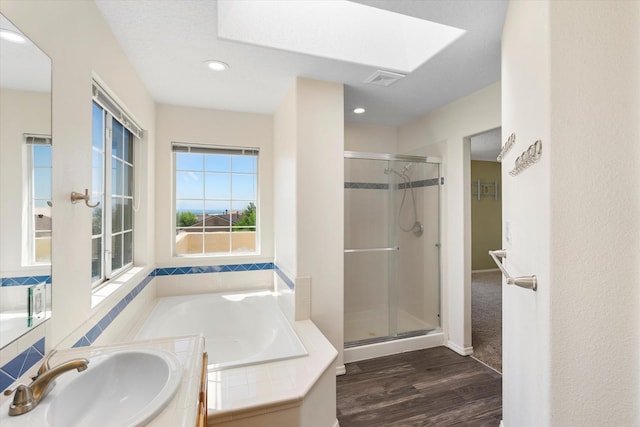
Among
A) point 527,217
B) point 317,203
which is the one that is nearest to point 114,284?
point 317,203

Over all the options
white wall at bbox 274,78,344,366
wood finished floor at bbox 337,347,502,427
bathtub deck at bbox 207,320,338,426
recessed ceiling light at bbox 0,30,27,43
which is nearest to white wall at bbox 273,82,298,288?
white wall at bbox 274,78,344,366

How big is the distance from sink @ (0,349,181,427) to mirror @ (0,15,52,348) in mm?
240

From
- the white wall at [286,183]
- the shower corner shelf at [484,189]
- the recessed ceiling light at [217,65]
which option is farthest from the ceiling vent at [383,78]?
the shower corner shelf at [484,189]

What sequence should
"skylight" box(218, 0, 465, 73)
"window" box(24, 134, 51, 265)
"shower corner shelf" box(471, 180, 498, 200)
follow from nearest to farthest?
"window" box(24, 134, 51, 265), "skylight" box(218, 0, 465, 73), "shower corner shelf" box(471, 180, 498, 200)

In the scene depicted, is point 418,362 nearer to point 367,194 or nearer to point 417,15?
point 367,194

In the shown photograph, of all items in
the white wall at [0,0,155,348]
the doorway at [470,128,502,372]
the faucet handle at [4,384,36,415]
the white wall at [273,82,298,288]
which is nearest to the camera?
the faucet handle at [4,384,36,415]

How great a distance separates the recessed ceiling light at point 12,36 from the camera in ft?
2.91

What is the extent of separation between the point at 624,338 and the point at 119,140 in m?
3.01

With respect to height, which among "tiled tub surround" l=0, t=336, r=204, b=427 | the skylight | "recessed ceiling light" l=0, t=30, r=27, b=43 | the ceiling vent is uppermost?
the skylight

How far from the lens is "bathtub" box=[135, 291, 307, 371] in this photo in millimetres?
2404

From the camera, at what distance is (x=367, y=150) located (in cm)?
358

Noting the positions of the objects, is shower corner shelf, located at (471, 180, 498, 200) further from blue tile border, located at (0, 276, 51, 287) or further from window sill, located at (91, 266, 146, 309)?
blue tile border, located at (0, 276, 51, 287)

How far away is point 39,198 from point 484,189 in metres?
6.91

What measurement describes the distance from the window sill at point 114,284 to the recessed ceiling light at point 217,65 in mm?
1640
